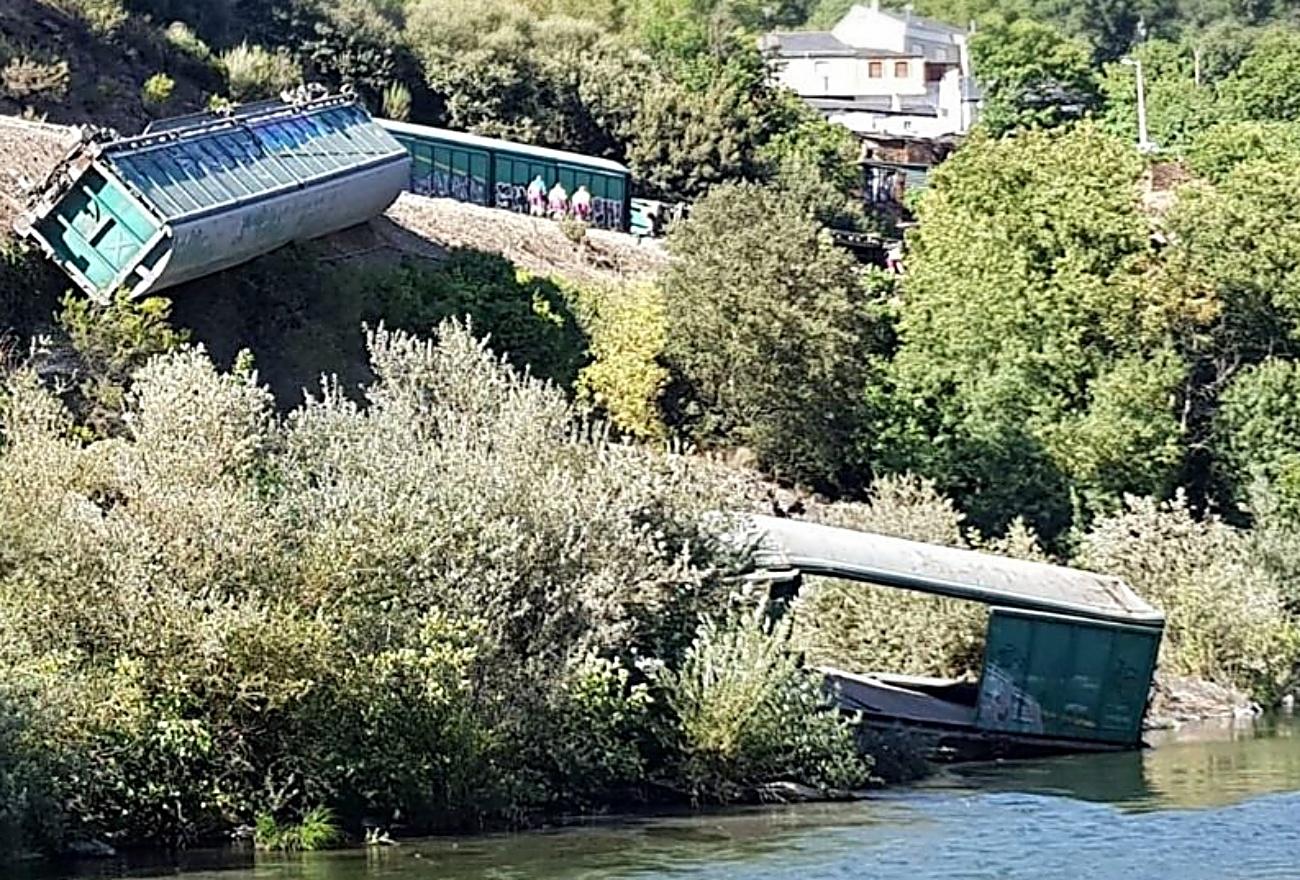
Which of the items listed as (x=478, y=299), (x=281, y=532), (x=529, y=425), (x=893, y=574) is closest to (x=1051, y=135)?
(x=478, y=299)

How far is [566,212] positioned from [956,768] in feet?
102

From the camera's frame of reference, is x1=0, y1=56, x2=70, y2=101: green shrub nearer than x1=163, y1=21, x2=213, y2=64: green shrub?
Yes

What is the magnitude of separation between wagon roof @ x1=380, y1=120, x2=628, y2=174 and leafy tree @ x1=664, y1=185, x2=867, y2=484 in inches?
446

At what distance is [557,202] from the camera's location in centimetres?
6650

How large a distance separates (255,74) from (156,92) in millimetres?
5150

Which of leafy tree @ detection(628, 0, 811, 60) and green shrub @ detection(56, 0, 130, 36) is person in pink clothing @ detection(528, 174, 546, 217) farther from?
leafy tree @ detection(628, 0, 811, 60)

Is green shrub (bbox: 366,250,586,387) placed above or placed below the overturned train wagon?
below

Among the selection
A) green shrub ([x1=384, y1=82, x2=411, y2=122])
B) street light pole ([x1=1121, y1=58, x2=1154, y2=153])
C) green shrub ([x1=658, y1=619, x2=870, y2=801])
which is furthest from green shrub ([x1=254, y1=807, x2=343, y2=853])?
street light pole ([x1=1121, y1=58, x2=1154, y2=153])

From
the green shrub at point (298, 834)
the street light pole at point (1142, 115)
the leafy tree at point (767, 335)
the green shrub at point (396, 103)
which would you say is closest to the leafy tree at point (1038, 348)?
the leafy tree at point (767, 335)

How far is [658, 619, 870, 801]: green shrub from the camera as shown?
31.1 meters

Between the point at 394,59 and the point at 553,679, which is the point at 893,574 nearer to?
the point at 553,679

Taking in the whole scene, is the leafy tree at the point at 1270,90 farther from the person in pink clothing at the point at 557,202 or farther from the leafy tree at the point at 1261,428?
the leafy tree at the point at 1261,428

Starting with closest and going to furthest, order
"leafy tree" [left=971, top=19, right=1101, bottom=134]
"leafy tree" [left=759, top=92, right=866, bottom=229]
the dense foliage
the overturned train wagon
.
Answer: the dense foliage
the overturned train wagon
"leafy tree" [left=759, top=92, right=866, bottom=229]
"leafy tree" [left=971, top=19, right=1101, bottom=134]

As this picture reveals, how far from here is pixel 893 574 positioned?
38281mm
